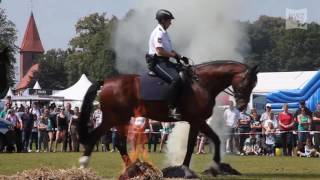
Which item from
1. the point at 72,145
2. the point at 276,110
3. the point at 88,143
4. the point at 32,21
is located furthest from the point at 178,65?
the point at 32,21

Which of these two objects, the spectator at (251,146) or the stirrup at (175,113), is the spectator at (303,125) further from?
the stirrup at (175,113)

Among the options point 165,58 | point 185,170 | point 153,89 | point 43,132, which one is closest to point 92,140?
point 153,89

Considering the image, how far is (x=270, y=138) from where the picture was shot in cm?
2723

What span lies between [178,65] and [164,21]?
0.89 metres

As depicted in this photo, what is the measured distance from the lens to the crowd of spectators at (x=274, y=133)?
25.9 meters

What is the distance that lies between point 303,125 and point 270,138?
1580 millimetres

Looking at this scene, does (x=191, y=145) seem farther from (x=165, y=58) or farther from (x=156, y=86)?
(x=165, y=58)

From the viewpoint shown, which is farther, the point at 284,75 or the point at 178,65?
the point at 284,75

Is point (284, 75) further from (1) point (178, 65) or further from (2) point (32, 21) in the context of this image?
(2) point (32, 21)

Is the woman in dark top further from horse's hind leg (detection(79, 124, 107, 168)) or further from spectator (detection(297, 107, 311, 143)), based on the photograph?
horse's hind leg (detection(79, 124, 107, 168))

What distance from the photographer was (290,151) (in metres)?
26.7

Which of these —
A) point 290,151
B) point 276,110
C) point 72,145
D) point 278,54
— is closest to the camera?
point 290,151

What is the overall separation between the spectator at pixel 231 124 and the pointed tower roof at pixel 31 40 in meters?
167

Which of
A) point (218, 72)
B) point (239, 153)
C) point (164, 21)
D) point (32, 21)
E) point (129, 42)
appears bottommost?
point (239, 153)
